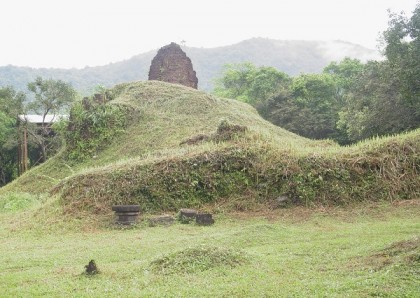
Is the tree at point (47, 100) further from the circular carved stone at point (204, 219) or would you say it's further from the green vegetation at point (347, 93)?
the circular carved stone at point (204, 219)

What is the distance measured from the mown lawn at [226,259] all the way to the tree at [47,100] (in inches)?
1003

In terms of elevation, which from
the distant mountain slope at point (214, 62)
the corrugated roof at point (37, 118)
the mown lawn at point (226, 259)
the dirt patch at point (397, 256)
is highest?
the distant mountain slope at point (214, 62)

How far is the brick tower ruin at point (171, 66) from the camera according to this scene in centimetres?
3338

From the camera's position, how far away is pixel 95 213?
465 inches

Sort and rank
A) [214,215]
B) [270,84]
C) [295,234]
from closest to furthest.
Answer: [295,234], [214,215], [270,84]

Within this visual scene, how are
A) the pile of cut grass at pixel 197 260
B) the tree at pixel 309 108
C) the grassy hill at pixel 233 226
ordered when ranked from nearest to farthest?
the grassy hill at pixel 233 226 → the pile of cut grass at pixel 197 260 → the tree at pixel 309 108

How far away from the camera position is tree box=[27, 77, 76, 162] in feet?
115

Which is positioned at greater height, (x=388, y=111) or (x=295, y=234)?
(x=388, y=111)

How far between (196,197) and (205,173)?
71 centimetres

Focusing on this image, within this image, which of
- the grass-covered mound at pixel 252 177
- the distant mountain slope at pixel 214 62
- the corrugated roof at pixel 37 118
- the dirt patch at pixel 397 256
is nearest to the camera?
the dirt patch at pixel 397 256

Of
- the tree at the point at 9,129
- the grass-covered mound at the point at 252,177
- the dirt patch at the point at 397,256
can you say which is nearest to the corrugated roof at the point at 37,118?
the tree at the point at 9,129

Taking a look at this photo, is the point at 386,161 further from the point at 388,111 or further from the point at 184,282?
the point at 388,111

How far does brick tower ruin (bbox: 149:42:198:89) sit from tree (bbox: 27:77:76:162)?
702 cm

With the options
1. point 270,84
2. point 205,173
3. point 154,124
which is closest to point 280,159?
point 205,173
